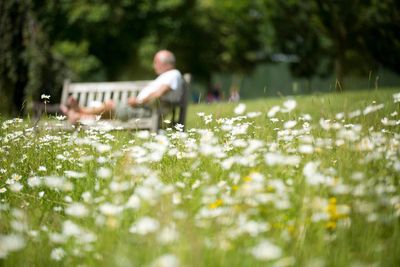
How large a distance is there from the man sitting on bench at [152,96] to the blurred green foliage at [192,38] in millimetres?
8379

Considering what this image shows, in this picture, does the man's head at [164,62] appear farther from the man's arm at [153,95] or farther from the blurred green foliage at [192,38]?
the blurred green foliage at [192,38]

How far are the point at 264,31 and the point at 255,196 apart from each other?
25.8 m

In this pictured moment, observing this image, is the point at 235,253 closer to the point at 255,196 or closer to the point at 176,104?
the point at 255,196

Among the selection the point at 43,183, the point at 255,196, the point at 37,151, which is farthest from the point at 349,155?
the point at 37,151

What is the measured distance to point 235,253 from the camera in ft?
6.54

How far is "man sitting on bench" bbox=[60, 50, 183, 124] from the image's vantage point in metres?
5.62

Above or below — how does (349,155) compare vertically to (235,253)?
above

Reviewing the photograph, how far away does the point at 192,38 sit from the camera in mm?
28203

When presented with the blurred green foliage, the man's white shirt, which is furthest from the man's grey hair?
the blurred green foliage

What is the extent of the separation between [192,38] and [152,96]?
23152mm

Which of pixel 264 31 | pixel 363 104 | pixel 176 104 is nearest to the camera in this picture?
pixel 363 104

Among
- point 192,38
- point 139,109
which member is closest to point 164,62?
point 139,109

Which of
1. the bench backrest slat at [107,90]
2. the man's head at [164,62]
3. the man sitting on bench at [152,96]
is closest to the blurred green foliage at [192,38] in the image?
the bench backrest slat at [107,90]

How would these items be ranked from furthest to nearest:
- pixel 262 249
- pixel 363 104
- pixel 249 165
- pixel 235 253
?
pixel 363 104, pixel 249 165, pixel 235 253, pixel 262 249
